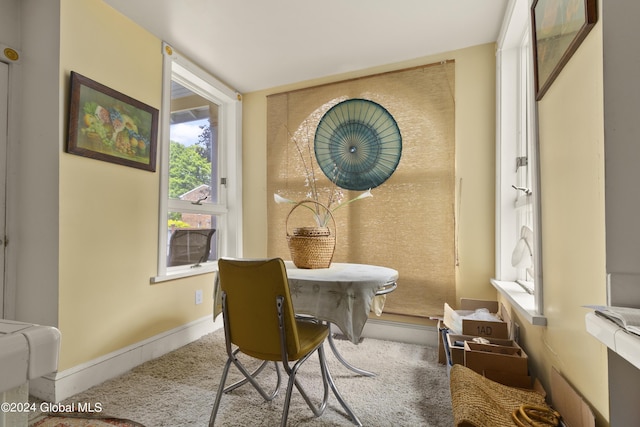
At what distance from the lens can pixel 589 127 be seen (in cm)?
101

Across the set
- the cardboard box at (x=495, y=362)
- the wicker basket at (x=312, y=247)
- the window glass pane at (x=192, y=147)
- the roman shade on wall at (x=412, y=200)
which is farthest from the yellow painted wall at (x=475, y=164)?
the window glass pane at (x=192, y=147)

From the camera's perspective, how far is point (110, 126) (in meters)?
2.08

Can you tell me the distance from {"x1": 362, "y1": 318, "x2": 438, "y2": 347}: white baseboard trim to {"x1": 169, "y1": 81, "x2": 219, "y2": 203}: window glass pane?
205 cm

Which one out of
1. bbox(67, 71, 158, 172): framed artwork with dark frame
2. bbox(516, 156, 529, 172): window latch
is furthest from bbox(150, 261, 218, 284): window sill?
bbox(516, 156, 529, 172): window latch

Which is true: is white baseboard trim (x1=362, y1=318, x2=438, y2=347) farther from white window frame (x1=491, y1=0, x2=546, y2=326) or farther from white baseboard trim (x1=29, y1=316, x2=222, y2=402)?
white baseboard trim (x1=29, y1=316, x2=222, y2=402)

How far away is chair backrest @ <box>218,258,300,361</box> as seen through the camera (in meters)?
1.32

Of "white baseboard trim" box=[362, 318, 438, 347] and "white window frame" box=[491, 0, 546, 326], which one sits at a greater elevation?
"white window frame" box=[491, 0, 546, 326]

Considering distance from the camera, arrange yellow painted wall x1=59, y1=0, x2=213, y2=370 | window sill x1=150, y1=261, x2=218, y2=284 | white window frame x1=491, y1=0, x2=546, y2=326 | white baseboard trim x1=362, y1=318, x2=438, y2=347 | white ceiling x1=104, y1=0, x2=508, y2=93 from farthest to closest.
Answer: white baseboard trim x1=362, y1=318, x2=438, y2=347
window sill x1=150, y1=261, x2=218, y2=284
white window frame x1=491, y1=0, x2=546, y2=326
white ceiling x1=104, y1=0, x2=508, y2=93
yellow painted wall x1=59, y1=0, x2=213, y2=370

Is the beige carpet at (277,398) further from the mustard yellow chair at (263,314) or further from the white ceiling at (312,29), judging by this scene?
the white ceiling at (312,29)

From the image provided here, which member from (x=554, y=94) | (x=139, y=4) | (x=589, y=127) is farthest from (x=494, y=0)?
(x=139, y=4)

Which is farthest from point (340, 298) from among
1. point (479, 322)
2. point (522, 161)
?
point (522, 161)

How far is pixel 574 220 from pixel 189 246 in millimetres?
2799

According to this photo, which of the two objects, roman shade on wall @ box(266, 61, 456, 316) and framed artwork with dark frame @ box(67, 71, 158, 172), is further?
roman shade on wall @ box(266, 61, 456, 316)

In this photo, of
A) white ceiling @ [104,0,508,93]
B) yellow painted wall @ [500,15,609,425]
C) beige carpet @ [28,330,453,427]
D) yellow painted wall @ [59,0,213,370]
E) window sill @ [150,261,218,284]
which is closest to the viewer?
yellow painted wall @ [500,15,609,425]
